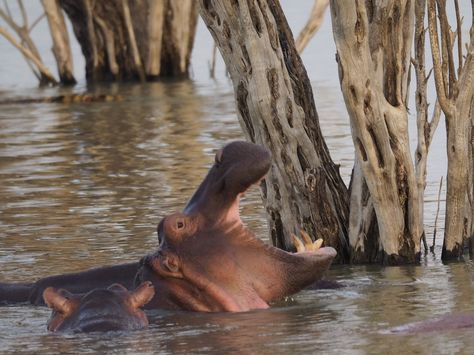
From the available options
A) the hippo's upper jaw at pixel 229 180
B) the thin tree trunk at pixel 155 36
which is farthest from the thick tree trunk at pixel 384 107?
the thin tree trunk at pixel 155 36

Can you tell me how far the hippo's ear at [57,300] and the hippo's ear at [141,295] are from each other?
268mm

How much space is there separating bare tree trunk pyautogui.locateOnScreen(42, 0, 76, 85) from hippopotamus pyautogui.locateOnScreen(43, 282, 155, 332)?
68.6 ft

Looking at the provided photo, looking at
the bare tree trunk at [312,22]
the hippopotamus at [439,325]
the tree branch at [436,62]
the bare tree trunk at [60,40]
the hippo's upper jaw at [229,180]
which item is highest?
the tree branch at [436,62]

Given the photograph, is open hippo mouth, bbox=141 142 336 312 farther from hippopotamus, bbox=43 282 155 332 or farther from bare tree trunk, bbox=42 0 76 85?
bare tree trunk, bbox=42 0 76 85

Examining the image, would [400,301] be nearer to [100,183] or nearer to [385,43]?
[385,43]

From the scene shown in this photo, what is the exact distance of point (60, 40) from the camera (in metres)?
27.3

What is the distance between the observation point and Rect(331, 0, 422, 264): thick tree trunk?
7.39m

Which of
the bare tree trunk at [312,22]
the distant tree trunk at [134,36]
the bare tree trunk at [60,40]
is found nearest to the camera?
the bare tree trunk at [312,22]

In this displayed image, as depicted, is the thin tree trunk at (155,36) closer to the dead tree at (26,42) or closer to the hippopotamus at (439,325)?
the dead tree at (26,42)

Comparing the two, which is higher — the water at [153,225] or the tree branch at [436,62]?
the tree branch at [436,62]

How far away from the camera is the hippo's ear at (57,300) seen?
5996 millimetres

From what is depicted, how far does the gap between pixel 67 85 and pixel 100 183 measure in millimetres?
15057

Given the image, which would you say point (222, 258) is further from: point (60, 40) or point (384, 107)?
point (60, 40)

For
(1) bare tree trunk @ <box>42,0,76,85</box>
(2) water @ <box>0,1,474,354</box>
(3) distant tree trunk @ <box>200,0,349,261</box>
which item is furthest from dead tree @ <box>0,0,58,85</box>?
(3) distant tree trunk @ <box>200,0,349,261</box>
